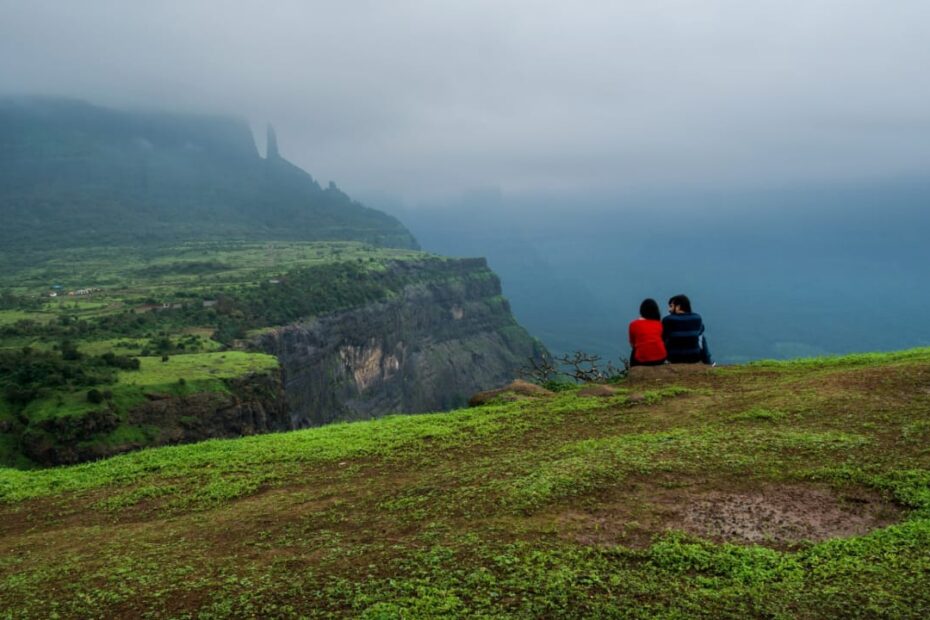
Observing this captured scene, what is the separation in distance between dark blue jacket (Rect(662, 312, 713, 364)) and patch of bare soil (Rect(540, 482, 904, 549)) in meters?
7.88

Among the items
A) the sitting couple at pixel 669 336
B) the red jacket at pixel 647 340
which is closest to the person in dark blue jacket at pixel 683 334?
the sitting couple at pixel 669 336

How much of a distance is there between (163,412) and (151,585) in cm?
4896

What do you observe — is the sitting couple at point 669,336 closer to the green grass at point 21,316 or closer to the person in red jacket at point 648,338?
the person in red jacket at point 648,338

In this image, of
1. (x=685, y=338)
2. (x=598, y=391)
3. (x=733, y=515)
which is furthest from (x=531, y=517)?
(x=685, y=338)

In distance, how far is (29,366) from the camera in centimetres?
5475

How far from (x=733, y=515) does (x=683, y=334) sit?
927 centimetres

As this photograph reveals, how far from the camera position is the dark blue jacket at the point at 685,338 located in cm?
1827

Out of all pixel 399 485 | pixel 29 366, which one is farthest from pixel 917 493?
pixel 29 366

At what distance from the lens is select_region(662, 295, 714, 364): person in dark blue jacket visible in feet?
59.2

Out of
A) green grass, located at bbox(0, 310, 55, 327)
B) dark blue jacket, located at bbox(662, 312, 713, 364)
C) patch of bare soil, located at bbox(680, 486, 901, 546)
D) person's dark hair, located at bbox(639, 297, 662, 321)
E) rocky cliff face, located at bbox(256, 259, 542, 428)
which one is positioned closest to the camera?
patch of bare soil, located at bbox(680, 486, 901, 546)

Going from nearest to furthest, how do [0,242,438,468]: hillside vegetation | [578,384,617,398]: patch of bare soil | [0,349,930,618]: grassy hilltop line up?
[0,349,930,618]: grassy hilltop
[578,384,617,398]: patch of bare soil
[0,242,438,468]: hillside vegetation

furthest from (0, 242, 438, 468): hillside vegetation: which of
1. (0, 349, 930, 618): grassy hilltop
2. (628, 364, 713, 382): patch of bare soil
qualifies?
(628, 364, 713, 382): patch of bare soil

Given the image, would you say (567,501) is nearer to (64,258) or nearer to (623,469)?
(623,469)

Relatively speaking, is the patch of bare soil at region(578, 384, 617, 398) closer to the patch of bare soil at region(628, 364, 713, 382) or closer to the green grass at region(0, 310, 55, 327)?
the patch of bare soil at region(628, 364, 713, 382)
